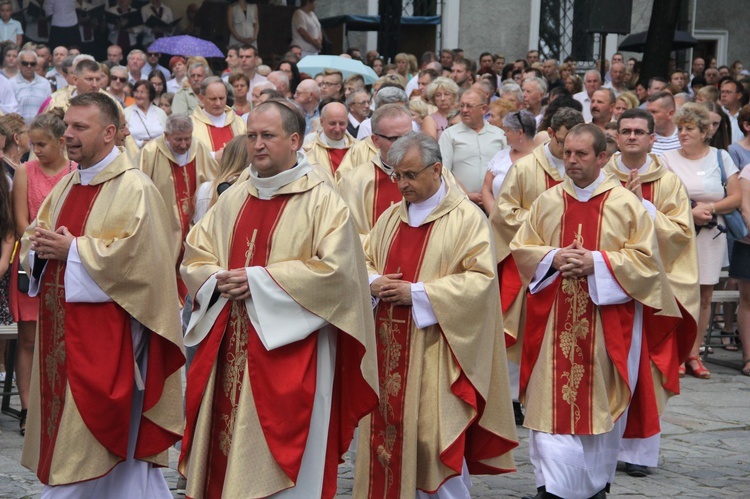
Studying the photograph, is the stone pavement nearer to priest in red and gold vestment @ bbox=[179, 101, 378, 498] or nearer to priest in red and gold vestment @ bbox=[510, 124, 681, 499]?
priest in red and gold vestment @ bbox=[510, 124, 681, 499]

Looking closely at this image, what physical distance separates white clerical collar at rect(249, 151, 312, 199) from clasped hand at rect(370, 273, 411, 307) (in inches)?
26.2

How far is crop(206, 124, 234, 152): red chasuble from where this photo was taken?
1173 cm

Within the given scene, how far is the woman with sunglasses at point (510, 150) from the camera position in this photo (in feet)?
30.1

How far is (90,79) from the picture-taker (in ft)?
36.6

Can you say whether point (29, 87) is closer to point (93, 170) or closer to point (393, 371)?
point (93, 170)

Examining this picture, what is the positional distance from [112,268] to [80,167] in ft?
1.86

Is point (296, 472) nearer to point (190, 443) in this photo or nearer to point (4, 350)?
point (190, 443)

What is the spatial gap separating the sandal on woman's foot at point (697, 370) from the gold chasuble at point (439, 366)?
476cm

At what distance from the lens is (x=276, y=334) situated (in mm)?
5492

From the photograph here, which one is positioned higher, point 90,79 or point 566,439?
point 90,79

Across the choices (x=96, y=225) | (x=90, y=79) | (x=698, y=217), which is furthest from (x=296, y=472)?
(x=90, y=79)

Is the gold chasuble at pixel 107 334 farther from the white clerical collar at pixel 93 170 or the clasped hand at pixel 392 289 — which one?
the clasped hand at pixel 392 289

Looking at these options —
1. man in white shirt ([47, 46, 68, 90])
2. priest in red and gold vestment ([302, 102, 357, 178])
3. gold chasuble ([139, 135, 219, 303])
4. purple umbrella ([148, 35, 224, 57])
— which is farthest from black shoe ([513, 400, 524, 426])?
purple umbrella ([148, 35, 224, 57])

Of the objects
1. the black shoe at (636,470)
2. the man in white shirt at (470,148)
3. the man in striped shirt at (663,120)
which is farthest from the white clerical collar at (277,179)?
the man in striped shirt at (663,120)
